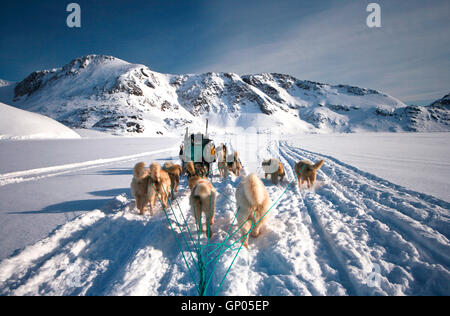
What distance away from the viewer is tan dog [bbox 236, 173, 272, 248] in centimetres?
242

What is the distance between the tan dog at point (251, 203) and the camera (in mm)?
2416

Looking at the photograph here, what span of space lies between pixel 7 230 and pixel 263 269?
397 centimetres

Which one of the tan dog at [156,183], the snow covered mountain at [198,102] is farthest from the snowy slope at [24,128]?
the snow covered mountain at [198,102]

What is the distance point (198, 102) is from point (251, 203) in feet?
486

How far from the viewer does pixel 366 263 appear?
2205mm

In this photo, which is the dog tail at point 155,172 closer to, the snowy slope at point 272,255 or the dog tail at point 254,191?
the snowy slope at point 272,255

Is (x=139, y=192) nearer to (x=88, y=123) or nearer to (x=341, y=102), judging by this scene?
(x=88, y=123)

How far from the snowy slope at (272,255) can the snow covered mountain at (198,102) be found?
254ft

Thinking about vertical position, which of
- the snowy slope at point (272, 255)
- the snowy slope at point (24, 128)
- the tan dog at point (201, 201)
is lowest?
the snowy slope at point (272, 255)

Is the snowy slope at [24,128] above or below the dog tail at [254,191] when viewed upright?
above

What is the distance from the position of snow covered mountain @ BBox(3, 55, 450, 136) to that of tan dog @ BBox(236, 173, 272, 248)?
3068 inches

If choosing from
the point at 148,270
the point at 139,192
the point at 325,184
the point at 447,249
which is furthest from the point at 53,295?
the point at 325,184

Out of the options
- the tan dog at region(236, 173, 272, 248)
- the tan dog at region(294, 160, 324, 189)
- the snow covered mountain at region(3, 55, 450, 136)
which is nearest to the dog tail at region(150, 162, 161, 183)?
the tan dog at region(236, 173, 272, 248)

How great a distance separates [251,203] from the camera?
246cm
